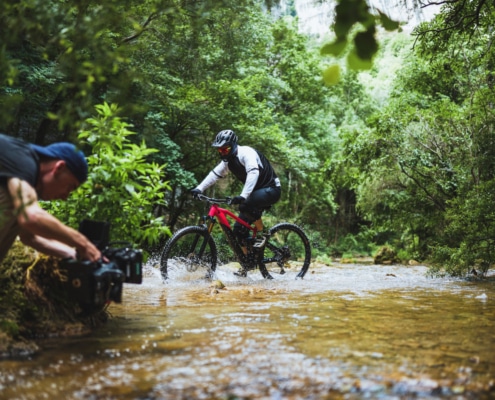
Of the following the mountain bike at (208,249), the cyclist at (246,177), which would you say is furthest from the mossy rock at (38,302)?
the cyclist at (246,177)

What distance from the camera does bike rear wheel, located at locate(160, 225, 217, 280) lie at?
22.6ft

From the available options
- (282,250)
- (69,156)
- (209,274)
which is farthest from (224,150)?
(69,156)

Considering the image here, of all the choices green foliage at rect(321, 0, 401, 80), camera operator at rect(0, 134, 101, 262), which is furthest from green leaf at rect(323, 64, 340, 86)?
camera operator at rect(0, 134, 101, 262)

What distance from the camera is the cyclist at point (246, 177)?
7.16m

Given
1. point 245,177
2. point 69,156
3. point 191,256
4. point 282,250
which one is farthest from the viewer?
point 282,250

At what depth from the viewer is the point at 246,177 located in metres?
7.33

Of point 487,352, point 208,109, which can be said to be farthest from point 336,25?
point 208,109

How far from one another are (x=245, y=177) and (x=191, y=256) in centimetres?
148

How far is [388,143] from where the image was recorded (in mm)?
12906

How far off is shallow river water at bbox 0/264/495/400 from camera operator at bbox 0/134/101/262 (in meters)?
0.64

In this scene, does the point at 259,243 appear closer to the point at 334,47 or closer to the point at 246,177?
the point at 246,177

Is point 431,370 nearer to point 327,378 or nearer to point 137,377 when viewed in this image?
point 327,378

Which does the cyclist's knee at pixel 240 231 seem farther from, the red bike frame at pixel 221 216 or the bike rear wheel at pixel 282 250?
the bike rear wheel at pixel 282 250

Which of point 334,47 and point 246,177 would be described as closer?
point 334,47
